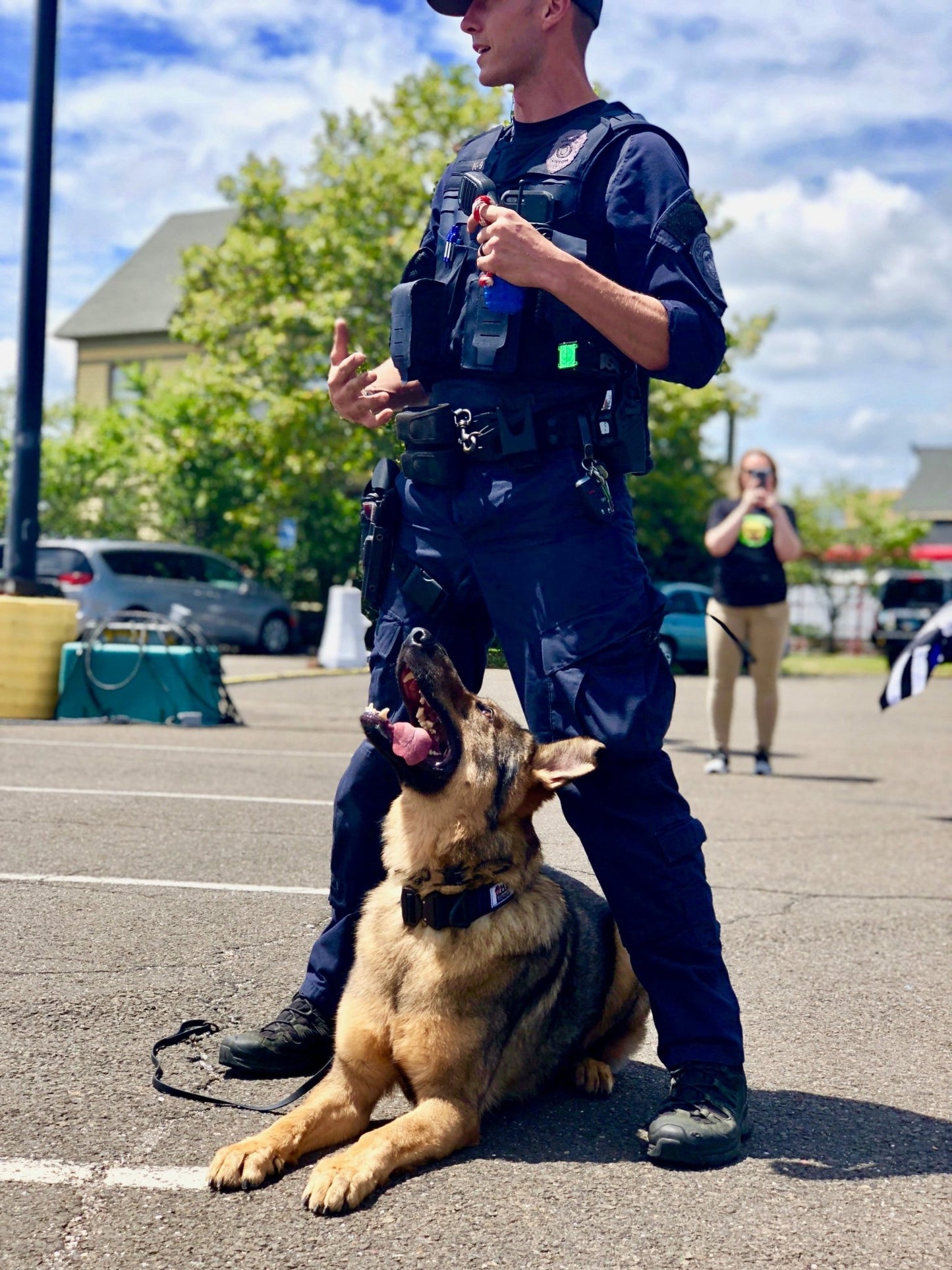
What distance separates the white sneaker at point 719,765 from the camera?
9.45 meters

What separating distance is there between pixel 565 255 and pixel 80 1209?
6.76 ft

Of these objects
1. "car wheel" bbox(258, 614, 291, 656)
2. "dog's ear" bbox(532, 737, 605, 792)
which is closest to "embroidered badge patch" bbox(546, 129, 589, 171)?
"dog's ear" bbox(532, 737, 605, 792)

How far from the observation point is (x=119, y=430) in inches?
1280

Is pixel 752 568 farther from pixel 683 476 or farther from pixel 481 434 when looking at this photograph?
pixel 683 476

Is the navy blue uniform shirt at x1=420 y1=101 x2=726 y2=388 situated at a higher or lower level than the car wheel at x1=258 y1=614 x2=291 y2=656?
higher

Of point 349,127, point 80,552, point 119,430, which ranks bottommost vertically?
point 80,552

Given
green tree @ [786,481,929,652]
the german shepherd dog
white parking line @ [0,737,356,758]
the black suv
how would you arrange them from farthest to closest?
green tree @ [786,481,929,652] → the black suv → white parking line @ [0,737,356,758] → the german shepherd dog

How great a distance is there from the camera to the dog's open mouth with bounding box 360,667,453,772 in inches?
115

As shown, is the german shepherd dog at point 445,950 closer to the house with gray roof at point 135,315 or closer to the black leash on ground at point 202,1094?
the black leash on ground at point 202,1094

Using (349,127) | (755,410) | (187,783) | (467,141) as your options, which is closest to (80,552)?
(349,127)

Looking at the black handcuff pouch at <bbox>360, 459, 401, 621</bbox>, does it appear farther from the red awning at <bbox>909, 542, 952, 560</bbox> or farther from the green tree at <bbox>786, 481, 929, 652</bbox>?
the red awning at <bbox>909, 542, 952, 560</bbox>

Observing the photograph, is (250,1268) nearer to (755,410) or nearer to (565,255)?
(565,255)

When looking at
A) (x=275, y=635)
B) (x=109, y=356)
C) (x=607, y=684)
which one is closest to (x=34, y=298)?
(x=607, y=684)

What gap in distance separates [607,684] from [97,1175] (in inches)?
55.0
